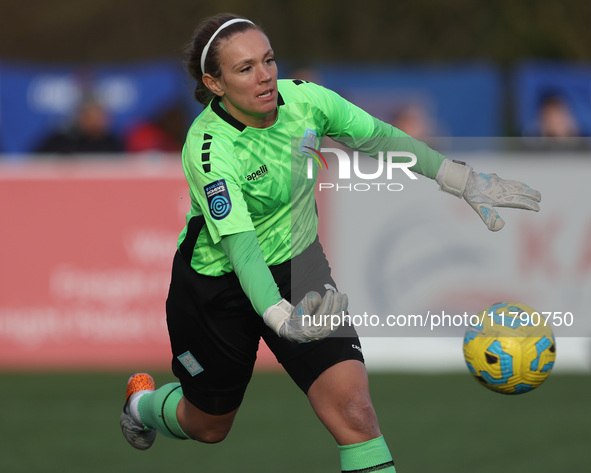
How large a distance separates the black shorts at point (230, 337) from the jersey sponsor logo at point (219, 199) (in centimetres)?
59

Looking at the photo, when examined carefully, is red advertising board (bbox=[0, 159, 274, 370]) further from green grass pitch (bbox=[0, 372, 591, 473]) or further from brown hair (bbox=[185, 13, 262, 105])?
brown hair (bbox=[185, 13, 262, 105])

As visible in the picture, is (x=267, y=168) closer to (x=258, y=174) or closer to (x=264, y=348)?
(x=258, y=174)

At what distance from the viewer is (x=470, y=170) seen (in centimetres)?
516

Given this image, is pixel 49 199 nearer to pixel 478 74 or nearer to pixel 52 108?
pixel 52 108

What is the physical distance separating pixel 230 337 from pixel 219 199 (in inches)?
34.9

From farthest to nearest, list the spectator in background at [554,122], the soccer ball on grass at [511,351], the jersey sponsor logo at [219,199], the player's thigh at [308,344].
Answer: the spectator in background at [554,122]
the soccer ball on grass at [511,351]
the player's thigh at [308,344]
the jersey sponsor logo at [219,199]

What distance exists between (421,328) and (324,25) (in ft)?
34.8

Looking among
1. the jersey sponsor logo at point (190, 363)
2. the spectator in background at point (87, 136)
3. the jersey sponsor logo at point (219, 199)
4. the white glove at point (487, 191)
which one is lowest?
the spectator in background at point (87, 136)

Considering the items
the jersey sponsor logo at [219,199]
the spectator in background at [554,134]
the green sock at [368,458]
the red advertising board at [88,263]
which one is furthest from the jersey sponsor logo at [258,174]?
the spectator in background at [554,134]

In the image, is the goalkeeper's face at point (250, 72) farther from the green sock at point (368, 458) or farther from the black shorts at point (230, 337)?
the green sock at point (368, 458)

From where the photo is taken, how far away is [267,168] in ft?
16.2

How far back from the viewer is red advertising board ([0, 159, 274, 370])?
955 cm

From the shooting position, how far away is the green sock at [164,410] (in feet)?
19.2

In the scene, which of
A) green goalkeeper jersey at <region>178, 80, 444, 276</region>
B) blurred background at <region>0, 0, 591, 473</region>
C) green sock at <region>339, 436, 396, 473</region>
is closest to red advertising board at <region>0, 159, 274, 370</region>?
blurred background at <region>0, 0, 591, 473</region>
